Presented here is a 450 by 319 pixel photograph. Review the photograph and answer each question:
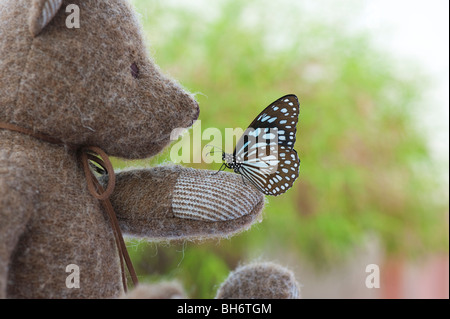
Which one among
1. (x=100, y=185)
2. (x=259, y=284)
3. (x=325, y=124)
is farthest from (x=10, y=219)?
(x=325, y=124)

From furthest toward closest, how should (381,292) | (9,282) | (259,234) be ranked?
(381,292), (259,234), (9,282)

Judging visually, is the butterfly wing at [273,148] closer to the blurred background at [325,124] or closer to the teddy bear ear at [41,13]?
the teddy bear ear at [41,13]

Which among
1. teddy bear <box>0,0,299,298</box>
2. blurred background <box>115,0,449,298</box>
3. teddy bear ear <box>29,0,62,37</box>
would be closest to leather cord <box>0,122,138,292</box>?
teddy bear <box>0,0,299,298</box>

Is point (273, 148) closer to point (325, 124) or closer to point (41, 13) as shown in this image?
point (41, 13)

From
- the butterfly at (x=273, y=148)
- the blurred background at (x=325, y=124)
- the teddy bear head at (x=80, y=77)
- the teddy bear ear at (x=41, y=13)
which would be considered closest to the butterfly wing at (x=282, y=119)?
the butterfly at (x=273, y=148)

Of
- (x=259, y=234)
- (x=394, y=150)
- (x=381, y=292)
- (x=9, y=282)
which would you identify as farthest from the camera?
(x=381, y=292)

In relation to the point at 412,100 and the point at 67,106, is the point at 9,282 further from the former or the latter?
the point at 412,100

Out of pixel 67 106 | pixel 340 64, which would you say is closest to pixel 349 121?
pixel 340 64

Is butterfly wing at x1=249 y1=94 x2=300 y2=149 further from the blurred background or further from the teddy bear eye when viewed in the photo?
the blurred background

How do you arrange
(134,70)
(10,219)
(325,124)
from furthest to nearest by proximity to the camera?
(325,124) < (134,70) < (10,219)
